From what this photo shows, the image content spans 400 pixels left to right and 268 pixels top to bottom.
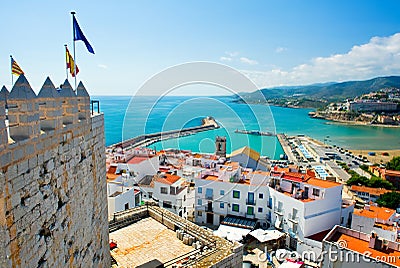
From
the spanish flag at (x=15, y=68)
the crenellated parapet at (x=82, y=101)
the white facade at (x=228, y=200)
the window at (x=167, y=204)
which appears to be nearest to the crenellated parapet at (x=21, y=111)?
the crenellated parapet at (x=82, y=101)

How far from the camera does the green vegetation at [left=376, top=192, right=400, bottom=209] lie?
86.9 ft

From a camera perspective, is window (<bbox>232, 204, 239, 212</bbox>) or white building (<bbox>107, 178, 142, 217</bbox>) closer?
white building (<bbox>107, 178, 142, 217</bbox>)

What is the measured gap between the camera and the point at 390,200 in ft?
88.7

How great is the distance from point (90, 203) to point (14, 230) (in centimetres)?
240

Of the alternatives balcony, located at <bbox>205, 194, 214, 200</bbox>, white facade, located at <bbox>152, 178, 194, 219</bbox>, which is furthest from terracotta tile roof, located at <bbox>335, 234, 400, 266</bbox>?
white facade, located at <bbox>152, 178, 194, 219</bbox>

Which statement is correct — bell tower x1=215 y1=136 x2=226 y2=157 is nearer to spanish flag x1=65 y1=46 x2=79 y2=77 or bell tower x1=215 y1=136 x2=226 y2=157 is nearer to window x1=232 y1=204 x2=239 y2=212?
window x1=232 y1=204 x2=239 y2=212

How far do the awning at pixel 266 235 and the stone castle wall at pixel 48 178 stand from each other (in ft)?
51.6

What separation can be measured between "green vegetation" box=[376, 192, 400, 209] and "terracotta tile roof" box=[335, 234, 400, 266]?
626 inches

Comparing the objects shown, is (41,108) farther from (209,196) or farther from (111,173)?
(111,173)

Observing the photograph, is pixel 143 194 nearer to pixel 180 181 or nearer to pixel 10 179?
pixel 180 181

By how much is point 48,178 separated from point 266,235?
18451 mm

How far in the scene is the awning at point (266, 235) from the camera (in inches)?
763

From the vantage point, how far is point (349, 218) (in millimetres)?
21438

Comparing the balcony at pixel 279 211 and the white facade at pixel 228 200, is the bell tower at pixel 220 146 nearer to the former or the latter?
the white facade at pixel 228 200
